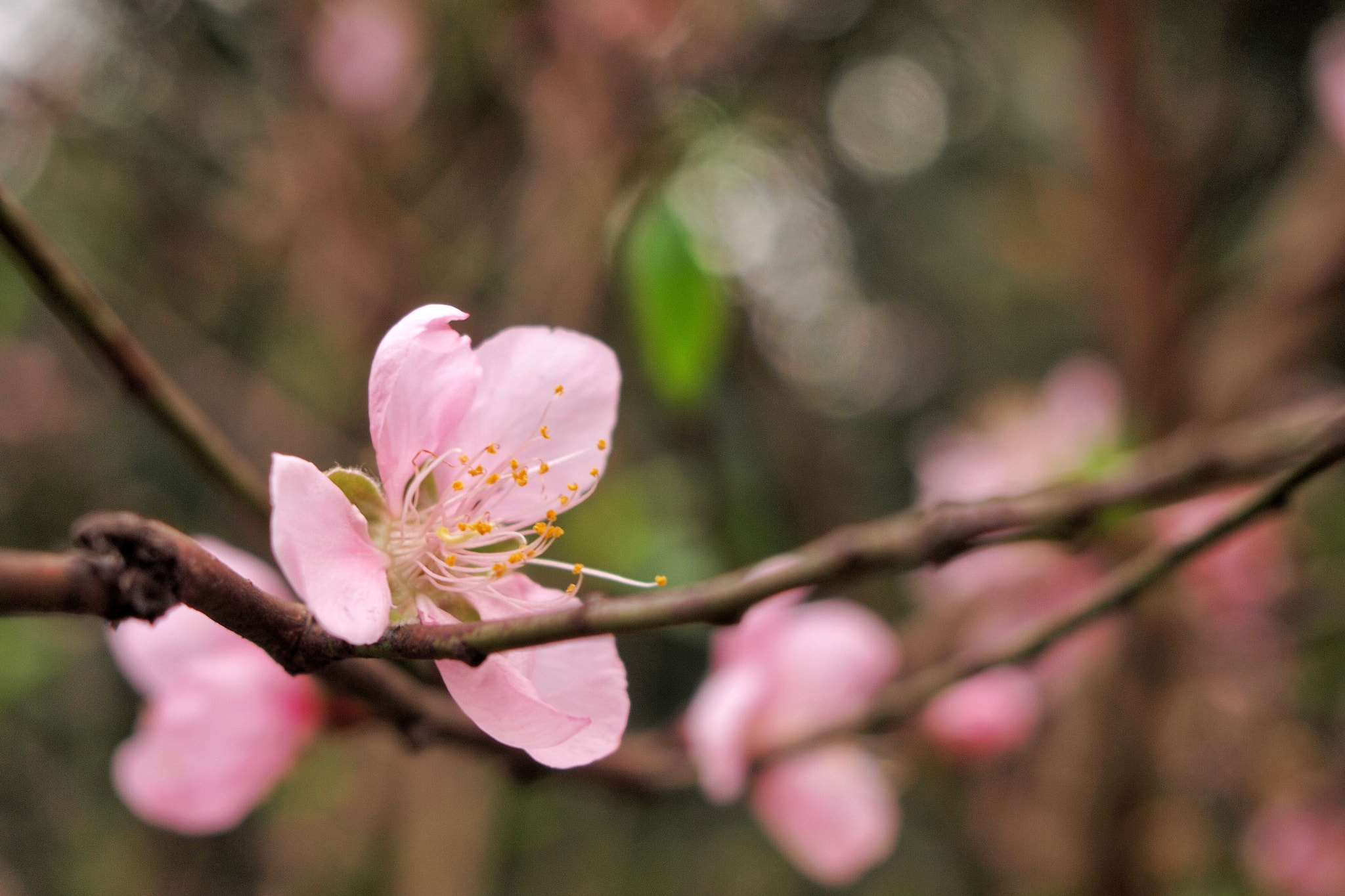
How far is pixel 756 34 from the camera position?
4.08ft

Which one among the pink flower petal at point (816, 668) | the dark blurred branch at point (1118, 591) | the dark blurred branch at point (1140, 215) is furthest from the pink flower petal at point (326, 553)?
the dark blurred branch at point (1140, 215)

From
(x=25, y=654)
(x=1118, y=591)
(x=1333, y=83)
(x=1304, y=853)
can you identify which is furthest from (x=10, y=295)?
(x=1304, y=853)

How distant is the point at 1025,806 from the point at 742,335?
2.72 feet

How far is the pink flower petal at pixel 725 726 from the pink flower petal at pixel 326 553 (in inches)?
11.5

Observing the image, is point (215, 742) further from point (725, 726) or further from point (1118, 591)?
point (1118, 591)

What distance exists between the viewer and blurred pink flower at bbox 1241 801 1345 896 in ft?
4.56

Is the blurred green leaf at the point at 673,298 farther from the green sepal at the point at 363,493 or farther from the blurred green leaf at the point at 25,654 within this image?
the blurred green leaf at the point at 25,654

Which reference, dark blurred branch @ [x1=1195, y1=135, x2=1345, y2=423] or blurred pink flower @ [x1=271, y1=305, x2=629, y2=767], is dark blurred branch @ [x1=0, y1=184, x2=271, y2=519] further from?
dark blurred branch @ [x1=1195, y1=135, x2=1345, y2=423]

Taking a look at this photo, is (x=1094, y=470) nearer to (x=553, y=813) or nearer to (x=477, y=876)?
(x=477, y=876)

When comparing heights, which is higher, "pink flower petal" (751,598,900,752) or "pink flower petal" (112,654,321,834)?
"pink flower petal" (751,598,900,752)

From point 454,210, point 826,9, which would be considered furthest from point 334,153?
point 826,9

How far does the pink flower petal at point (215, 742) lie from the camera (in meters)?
0.50

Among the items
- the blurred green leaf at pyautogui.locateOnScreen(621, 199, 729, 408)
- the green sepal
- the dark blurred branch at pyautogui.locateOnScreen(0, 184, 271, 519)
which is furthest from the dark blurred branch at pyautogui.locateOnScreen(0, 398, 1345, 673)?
the blurred green leaf at pyautogui.locateOnScreen(621, 199, 729, 408)

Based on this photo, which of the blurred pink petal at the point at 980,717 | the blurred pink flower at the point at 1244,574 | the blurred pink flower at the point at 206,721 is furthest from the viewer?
the blurred pink flower at the point at 1244,574
